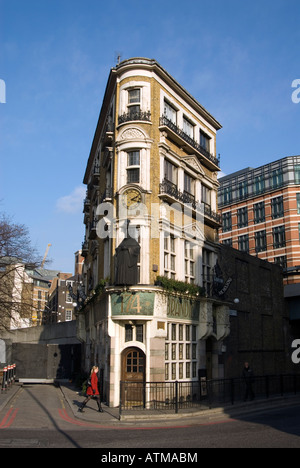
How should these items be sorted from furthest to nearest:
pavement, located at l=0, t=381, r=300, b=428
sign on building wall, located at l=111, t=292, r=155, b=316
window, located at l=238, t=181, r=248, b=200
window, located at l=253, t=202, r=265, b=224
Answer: window, located at l=238, t=181, r=248, b=200, window, located at l=253, t=202, r=265, b=224, sign on building wall, located at l=111, t=292, r=155, b=316, pavement, located at l=0, t=381, r=300, b=428

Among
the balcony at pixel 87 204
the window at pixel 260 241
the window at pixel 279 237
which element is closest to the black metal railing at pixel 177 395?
the balcony at pixel 87 204

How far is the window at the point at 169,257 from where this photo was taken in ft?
72.5

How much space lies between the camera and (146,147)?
22.1 m

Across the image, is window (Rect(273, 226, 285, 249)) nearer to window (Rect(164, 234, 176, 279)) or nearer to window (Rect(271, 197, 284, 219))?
window (Rect(271, 197, 284, 219))

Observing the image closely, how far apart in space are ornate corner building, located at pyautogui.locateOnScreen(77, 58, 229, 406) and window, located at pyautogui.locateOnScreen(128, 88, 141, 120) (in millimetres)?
56

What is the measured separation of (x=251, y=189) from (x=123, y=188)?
4771cm

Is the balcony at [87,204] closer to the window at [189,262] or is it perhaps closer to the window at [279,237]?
the window at [189,262]

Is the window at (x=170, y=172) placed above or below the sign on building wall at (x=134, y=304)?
above

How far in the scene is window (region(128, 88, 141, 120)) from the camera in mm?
22891

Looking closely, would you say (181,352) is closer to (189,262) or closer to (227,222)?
(189,262)

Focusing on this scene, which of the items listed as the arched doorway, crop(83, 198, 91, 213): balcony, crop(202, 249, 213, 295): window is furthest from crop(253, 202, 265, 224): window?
the arched doorway

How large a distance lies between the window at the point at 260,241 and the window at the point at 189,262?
130 feet

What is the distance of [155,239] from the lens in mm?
21312

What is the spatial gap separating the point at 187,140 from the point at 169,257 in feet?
23.8
